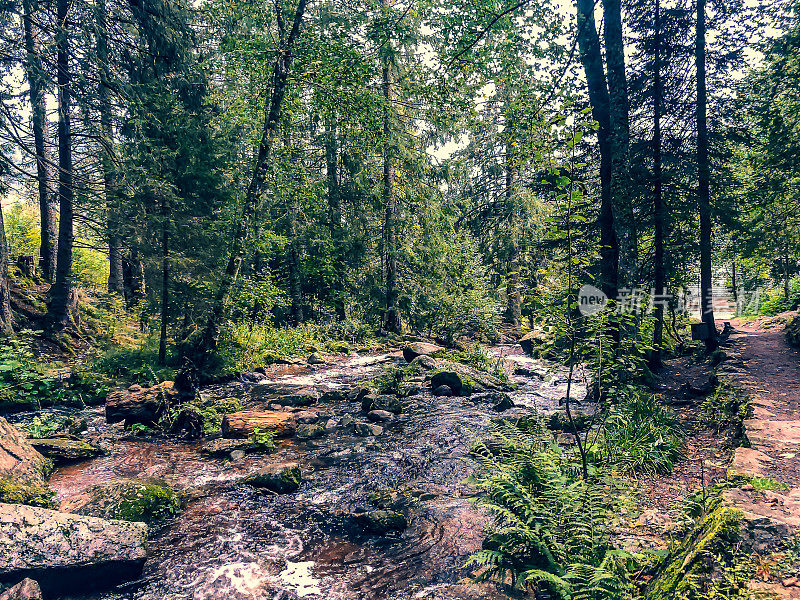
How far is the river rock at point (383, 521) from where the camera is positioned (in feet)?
17.7

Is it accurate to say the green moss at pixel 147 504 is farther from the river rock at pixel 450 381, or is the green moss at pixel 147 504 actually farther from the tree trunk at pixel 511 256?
the tree trunk at pixel 511 256

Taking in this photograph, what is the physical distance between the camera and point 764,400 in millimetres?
7828

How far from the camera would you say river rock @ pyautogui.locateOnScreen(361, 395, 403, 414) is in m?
10.5

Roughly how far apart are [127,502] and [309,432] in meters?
3.87

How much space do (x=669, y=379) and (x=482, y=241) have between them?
18085 millimetres

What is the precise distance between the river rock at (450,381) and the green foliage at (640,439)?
17.2 feet

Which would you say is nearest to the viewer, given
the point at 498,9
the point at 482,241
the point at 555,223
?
the point at 555,223

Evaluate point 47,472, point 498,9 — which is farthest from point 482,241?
point 47,472

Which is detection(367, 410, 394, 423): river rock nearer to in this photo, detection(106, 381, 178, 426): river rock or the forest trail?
detection(106, 381, 178, 426): river rock

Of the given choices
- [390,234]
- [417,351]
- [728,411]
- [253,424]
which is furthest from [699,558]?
[390,234]

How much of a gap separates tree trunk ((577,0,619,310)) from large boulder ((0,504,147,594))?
7.31 m

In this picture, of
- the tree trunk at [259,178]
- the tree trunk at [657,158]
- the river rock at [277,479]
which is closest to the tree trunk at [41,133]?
the tree trunk at [259,178]

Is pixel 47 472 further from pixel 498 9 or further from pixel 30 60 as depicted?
pixel 498 9

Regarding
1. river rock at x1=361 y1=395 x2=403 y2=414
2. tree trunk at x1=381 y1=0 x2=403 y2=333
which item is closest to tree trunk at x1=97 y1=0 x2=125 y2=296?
river rock at x1=361 y1=395 x2=403 y2=414
